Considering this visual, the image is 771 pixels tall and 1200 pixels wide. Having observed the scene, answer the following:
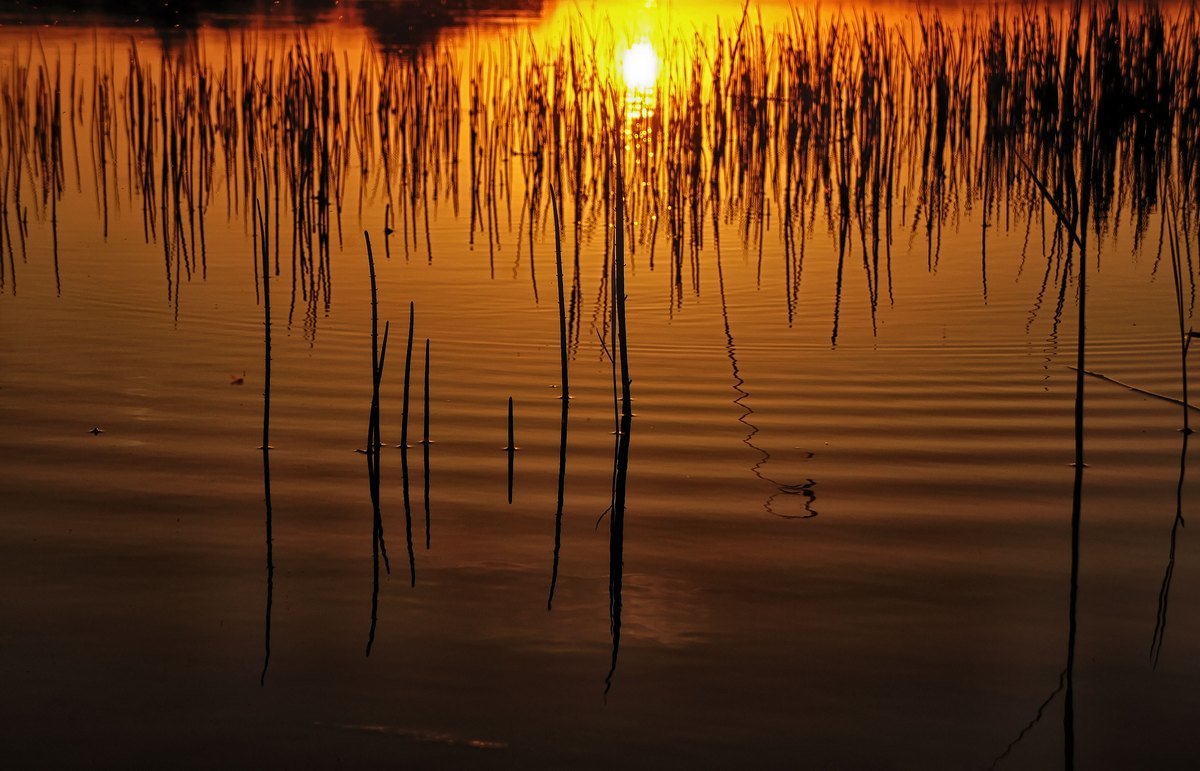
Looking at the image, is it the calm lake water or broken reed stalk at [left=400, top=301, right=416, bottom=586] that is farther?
broken reed stalk at [left=400, top=301, right=416, bottom=586]

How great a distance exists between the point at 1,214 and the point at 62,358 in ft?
4.88

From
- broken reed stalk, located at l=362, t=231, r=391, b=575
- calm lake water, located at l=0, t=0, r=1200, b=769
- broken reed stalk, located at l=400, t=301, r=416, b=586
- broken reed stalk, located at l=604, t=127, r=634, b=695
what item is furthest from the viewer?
broken reed stalk, located at l=362, t=231, r=391, b=575

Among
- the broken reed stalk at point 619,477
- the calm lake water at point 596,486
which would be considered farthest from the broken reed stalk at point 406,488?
the broken reed stalk at point 619,477

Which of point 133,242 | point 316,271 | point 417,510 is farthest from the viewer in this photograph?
point 133,242

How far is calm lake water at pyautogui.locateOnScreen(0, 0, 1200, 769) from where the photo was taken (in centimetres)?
129

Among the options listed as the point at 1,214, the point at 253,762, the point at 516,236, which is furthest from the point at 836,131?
the point at 253,762

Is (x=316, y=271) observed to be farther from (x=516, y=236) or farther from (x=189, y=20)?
(x=189, y=20)

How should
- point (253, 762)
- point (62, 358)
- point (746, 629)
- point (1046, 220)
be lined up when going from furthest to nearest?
point (1046, 220) → point (62, 358) → point (746, 629) → point (253, 762)

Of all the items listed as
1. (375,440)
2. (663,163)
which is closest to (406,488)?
(375,440)

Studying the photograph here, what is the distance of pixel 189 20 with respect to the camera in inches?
426

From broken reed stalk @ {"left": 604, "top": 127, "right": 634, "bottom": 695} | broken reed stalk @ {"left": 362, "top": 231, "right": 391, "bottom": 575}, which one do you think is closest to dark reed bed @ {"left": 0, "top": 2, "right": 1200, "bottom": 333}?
broken reed stalk @ {"left": 604, "top": 127, "right": 634, "bottom": 695}

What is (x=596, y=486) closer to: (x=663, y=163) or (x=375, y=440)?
(x=375, y=440)

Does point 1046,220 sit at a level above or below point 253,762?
above

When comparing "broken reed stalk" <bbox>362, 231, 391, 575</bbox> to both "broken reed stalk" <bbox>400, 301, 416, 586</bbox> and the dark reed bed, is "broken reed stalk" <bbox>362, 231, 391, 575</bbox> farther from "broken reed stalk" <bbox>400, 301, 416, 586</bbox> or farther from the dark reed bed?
the dark reed bed
